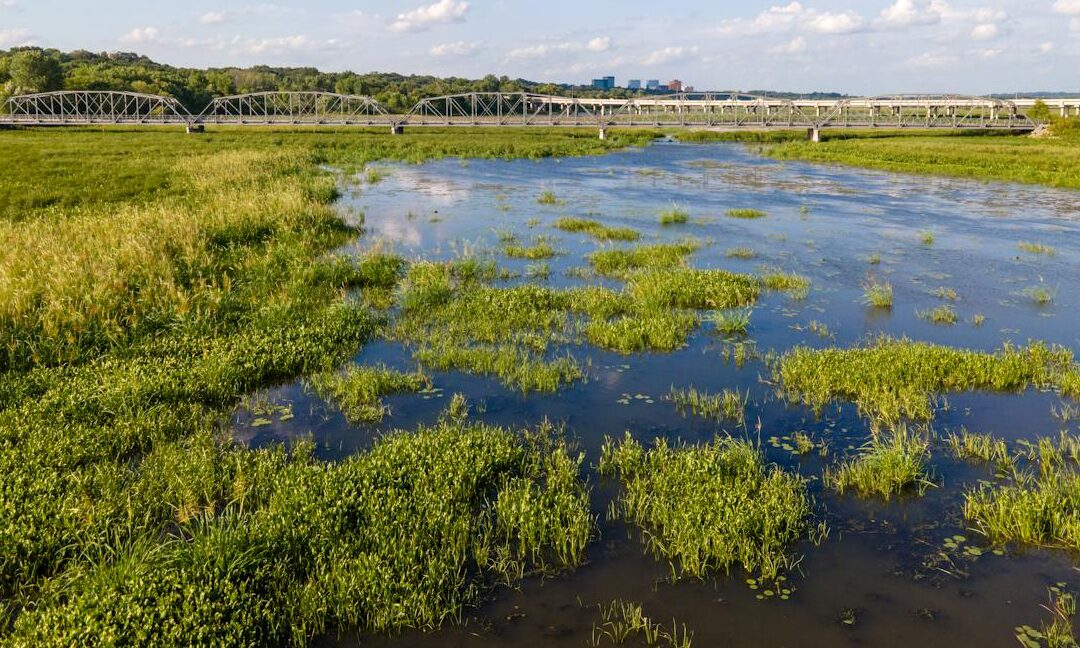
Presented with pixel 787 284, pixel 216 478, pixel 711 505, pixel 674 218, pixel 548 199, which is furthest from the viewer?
pixel 548 199

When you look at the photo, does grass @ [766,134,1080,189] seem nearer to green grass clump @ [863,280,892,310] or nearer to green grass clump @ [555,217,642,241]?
green grass clump @ [555,217,642,241]

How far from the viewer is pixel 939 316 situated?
1803 centimetres

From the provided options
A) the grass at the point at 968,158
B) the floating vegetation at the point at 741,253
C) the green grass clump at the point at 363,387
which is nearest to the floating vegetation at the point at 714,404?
the green grass clump at the point at 363,387

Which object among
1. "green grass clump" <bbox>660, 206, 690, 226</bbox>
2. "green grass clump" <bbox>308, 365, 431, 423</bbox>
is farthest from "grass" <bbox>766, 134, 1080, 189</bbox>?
"green grass clump" <bbox>308, 365, 431, 423</bbox>

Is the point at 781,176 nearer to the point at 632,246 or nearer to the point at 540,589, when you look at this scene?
the point at 632,246

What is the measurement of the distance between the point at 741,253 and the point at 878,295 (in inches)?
278

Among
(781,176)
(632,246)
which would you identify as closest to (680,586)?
(632,246)

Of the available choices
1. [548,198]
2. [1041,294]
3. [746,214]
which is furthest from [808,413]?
[548,198]

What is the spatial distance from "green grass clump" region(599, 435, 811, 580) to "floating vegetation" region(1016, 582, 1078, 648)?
2379mm

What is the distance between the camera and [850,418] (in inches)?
484

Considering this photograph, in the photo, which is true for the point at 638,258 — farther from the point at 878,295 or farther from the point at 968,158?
the point at 968,158

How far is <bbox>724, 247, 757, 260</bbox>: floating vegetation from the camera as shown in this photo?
84.2 feet

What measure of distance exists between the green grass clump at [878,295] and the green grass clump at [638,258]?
598 cm

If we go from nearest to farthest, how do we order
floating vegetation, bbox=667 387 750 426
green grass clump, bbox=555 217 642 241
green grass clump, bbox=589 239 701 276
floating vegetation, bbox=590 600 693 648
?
1. floating vegetation, bbox=590 600 693 648
2. floating vegetation, bbox=667 387 750 426
3. green grass clump, bbox=589 239 701 276
4. green grass clump, bbox=555 217 642 241
